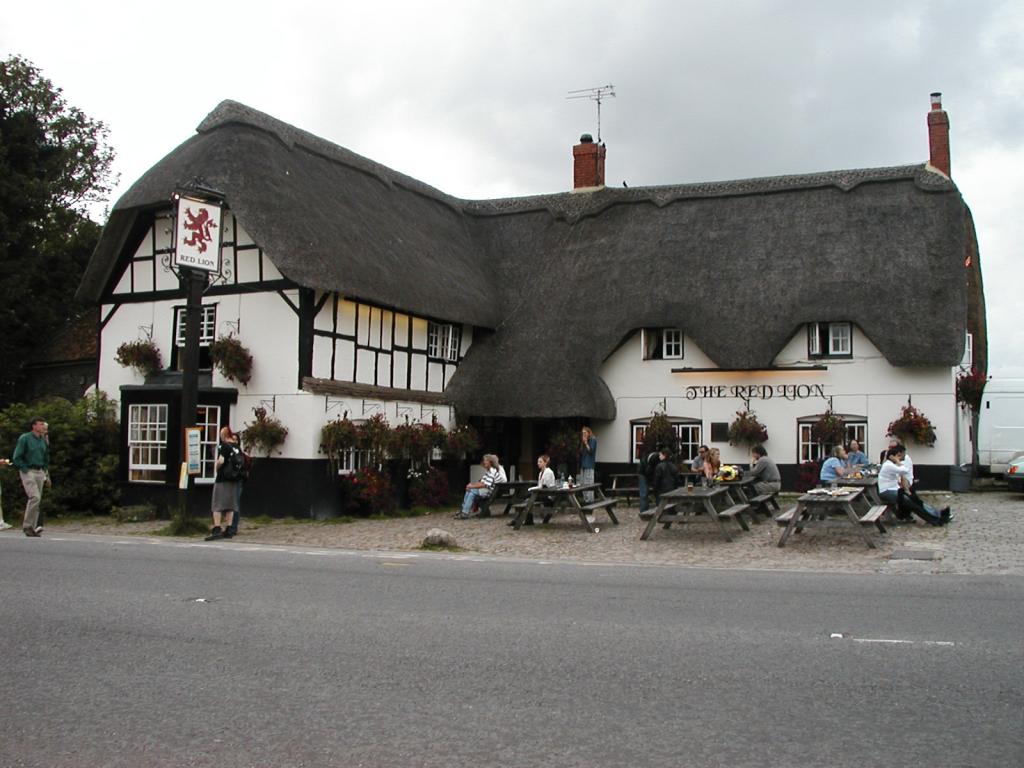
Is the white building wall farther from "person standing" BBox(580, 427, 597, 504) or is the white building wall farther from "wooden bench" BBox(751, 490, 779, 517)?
"wooden bench" BBox(751, 490, 779, 517)

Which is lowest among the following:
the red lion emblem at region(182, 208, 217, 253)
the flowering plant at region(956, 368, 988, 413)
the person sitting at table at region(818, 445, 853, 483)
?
the person sitting at table at region(818, 445, 853, 483)

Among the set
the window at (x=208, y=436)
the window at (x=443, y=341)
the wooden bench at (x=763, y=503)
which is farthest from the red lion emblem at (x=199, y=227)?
the wooden bench at (x=763, y=503)

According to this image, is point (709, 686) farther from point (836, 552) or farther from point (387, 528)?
point (387, 528)

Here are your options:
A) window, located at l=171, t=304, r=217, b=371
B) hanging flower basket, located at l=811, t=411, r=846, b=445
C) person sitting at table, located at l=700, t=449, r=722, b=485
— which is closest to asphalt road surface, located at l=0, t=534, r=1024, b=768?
person sitting at table, located at l=700, t=449, r=722, b=485

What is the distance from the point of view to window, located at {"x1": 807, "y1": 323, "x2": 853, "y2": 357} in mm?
24016

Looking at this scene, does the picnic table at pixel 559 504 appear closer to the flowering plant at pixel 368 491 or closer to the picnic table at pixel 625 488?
the picnic table at pixel 625 488

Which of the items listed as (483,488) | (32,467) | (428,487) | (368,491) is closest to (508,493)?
(483,488)

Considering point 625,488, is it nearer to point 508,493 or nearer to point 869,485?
point 508,493

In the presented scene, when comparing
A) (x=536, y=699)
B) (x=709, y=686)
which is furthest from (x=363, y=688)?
(x=709, y=686)

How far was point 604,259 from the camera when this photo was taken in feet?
87.9

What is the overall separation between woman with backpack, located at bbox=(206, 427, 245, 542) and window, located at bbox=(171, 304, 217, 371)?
17.8 feet

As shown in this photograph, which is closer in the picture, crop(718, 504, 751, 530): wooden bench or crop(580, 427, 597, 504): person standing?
crop(718, 504, 751, 530): wooden bench

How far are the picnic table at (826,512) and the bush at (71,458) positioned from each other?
559 inches

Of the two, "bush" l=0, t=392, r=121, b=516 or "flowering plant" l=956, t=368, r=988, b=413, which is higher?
"flowering plant" l=956, t=368, r=988, b=413
